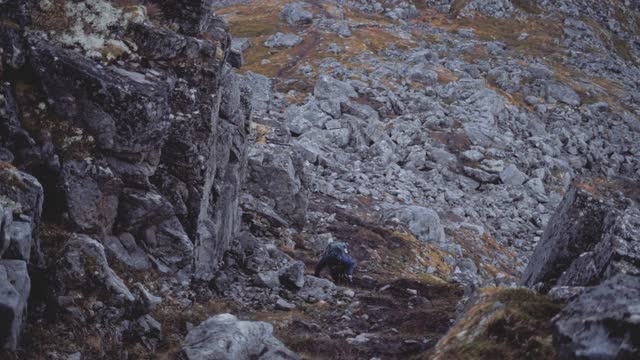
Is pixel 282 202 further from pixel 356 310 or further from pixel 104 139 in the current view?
pixel 104 139

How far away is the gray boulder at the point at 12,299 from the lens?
9109 millimetres

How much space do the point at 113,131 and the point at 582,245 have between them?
515 inches

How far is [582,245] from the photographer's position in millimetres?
15969

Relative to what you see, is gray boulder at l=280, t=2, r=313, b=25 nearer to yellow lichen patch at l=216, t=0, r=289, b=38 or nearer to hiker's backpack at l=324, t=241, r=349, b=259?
yellow lichen patch at l=216, t=0, r=289, b=38

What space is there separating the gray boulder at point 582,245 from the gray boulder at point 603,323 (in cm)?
448

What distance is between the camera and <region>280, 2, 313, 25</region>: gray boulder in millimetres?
100438

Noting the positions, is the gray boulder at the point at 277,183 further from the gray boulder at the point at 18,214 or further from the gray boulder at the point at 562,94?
the gray boulder at the point at 562,94

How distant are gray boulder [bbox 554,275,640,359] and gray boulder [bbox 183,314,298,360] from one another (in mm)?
5682

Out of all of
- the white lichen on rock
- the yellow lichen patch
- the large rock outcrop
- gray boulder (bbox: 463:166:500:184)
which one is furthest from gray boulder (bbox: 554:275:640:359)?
the yellow lichen patch

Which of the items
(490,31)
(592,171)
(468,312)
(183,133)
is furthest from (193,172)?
(490,31)

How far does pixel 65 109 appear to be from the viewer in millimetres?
14648

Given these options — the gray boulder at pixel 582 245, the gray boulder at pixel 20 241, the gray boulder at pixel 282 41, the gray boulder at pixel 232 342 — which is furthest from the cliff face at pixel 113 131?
the gray boulder at pixel 282 41

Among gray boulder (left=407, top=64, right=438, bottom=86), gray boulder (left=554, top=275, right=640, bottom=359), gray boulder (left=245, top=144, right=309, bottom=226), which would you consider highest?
gray boulder (left=554, top=275, right=640, bottom=359)

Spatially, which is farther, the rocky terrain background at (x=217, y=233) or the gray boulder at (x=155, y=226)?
the gray boulder at (x=155, y=226)
